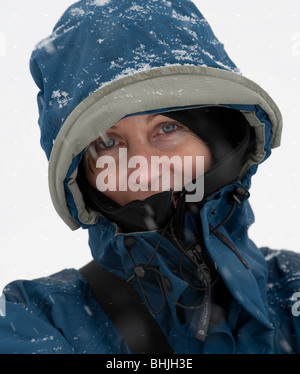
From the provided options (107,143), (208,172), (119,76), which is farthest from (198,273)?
(119,76)

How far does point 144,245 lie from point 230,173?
479 mm

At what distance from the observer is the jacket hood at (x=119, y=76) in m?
1.36

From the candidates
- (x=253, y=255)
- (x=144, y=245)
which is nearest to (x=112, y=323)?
(x=144, y=245)

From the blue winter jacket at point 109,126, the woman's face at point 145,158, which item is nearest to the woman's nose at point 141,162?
the woman's face at point 145,158

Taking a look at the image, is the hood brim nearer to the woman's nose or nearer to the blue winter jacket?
the blue winter jacket

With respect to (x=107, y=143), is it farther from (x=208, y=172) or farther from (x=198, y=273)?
(x=198, y=273)

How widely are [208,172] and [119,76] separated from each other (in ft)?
1.75

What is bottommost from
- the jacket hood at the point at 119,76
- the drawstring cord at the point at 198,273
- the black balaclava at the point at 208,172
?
the drawstring cord at the point at 198,273

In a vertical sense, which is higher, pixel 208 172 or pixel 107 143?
pixel 107 143

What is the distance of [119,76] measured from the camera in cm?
138

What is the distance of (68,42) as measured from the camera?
60.4 inches

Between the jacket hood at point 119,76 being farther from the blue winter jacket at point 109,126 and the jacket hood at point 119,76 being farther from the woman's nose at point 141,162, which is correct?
the woman's nose at point 141,162
